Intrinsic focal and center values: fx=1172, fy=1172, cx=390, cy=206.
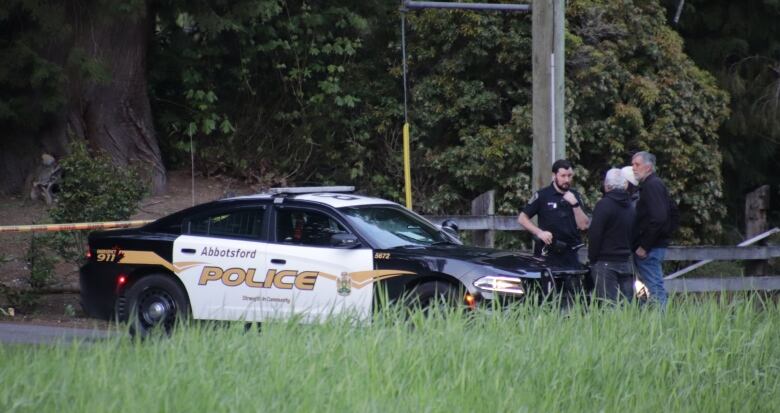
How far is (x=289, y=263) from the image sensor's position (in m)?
10.7

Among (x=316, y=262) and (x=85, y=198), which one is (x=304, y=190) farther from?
(x=85, y=198)

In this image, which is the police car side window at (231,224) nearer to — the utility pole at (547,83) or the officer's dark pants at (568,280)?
the officer's dark pants at (568,280)

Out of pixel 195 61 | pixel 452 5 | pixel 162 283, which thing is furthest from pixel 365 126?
pixel 162 283

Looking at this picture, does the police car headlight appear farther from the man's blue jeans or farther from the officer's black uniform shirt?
the man's blue jeans

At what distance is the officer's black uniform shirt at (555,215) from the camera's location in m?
11.3

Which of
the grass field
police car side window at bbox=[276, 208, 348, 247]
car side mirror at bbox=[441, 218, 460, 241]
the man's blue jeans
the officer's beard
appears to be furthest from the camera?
car side mirror at bbox=[441, 218, 460, 241]

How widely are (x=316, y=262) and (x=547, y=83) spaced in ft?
13.1

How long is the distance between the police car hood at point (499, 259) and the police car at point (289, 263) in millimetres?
13

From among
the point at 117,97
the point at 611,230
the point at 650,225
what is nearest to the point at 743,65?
the point at 117,97

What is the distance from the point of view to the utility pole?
13.1 meters

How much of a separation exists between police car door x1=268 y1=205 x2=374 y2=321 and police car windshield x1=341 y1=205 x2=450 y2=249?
0.60ft

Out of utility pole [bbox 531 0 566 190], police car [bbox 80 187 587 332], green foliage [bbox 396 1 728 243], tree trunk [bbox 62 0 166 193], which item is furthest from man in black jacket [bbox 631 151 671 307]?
tree trunk [bbox 62 0 166 193]

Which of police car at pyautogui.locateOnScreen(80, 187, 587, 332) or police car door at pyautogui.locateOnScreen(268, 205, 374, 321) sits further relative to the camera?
police car door at pyautogui.locateOnScreen(268, 205, 374, 321)

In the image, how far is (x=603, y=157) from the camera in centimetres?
1983
